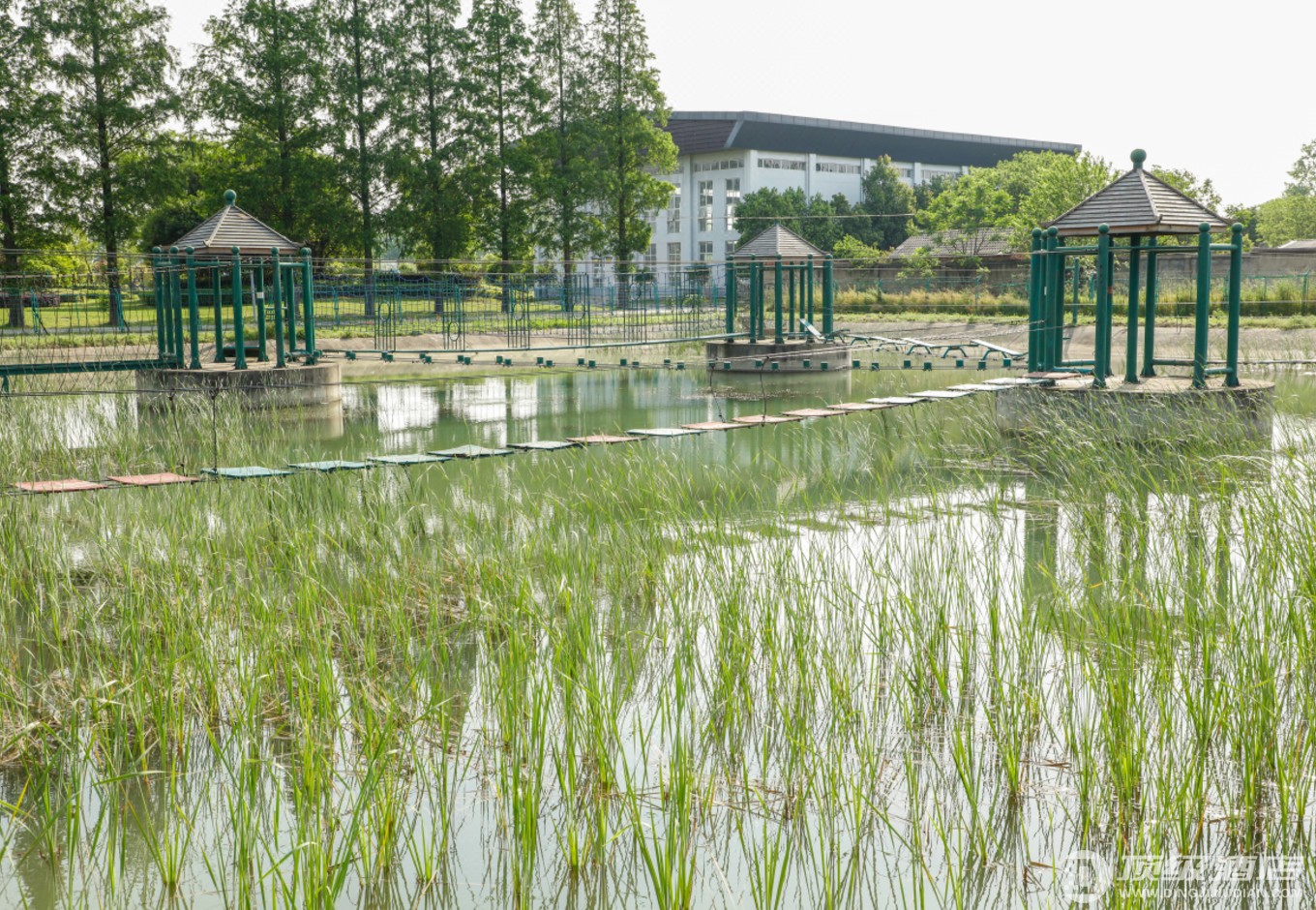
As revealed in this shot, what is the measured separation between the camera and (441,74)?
3325cm

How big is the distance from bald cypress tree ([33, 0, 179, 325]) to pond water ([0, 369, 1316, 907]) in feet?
82.2

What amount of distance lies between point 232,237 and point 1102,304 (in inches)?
455

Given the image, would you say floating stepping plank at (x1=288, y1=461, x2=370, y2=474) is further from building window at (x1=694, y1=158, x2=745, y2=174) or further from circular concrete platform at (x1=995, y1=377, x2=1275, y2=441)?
building window at (x1=694, y1=158, x2=745, y2=174)

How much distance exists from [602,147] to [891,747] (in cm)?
3243

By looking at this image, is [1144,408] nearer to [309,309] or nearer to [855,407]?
[855,407]

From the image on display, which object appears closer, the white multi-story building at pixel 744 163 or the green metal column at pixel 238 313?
the green metal column at pixel 238 313

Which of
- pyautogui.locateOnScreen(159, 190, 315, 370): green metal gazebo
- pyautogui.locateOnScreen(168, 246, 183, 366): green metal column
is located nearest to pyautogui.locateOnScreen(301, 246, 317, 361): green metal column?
pyautogui.locateOnScreen(159, 190, 315, 370): green metal gazebo

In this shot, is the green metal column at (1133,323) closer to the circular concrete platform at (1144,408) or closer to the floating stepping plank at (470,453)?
the circular concrete platform at (1144,408)

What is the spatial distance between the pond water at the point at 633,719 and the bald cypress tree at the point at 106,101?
82.2 feet

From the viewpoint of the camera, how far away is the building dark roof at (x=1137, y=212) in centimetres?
1255

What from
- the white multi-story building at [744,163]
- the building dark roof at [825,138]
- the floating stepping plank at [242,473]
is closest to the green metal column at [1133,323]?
the floating stepping plank at [242,473]

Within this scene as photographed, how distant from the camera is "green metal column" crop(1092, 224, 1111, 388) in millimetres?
12172

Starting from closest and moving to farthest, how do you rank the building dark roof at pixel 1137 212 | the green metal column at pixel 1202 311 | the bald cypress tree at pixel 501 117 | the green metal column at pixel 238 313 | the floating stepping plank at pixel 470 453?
the floating stepping plank at pixel 470 453 < the green metal column at pixel 1202 311 < the building dark roof at pixel 1137 212 < the green metal column at pixel 238 313 < the bald cypress tree at pixel 501 117

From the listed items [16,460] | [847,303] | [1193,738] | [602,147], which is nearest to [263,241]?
[16,460]
